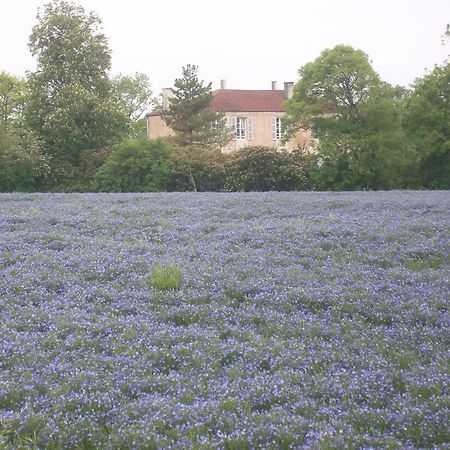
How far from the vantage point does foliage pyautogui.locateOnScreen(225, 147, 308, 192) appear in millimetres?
33469

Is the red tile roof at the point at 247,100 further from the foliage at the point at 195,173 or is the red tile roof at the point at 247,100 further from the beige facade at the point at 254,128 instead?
the foliage at the point at 195,173

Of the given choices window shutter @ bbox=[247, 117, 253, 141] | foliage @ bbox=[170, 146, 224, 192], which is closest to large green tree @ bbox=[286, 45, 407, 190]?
foliage @ bbox=[170, 146, 224, 192]

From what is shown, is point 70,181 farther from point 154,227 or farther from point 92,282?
point 92,282

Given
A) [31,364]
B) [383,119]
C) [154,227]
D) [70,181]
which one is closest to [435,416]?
[31,364]

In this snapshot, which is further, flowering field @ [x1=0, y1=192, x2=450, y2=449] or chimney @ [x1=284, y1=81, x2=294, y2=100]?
chimney @ [x1=284, y1=81, x2=294, y2=100]

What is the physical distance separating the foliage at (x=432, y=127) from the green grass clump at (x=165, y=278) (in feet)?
98.8

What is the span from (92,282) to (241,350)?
10.1ft

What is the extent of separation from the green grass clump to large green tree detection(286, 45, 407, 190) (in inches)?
1049

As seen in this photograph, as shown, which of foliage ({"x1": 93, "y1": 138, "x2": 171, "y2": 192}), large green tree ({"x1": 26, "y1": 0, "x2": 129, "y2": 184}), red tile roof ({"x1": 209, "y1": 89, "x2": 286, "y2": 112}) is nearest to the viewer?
foliage ({"x1": 93, "y1": 138, "x2": 171, "y2": 192})

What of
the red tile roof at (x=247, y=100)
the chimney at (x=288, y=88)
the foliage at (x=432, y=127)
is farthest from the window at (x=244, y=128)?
the foliage at (x=432, y=127)

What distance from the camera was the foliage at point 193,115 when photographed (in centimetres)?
5175

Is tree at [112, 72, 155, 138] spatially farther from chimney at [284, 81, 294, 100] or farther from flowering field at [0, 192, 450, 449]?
flowering field at [0, 192, 450, 449]

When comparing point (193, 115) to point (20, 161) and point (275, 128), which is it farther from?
point (20, 161)

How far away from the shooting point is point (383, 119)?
3462 centimetres
